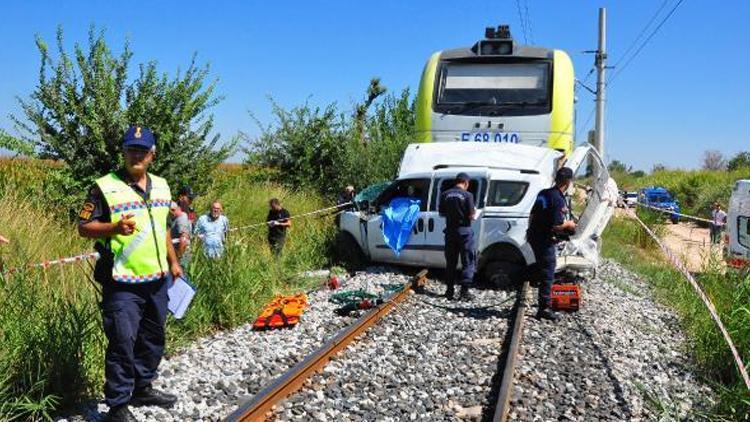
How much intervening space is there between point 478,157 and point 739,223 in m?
4.45

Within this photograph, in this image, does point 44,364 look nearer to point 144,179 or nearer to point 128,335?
point 128,335

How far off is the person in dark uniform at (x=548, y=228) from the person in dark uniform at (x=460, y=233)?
136cm

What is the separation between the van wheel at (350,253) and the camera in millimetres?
12469

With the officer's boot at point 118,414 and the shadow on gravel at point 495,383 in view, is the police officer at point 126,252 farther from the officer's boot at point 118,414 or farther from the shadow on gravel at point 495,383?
the shadow on gravel at point 495,383

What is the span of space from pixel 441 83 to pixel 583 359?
748 cm

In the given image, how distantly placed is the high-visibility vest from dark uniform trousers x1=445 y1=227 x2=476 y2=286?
564 centimetres

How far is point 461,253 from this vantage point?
981 centimetres

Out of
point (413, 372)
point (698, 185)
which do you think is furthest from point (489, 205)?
point (698, 185)

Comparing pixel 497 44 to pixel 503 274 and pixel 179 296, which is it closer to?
pixel 503 274

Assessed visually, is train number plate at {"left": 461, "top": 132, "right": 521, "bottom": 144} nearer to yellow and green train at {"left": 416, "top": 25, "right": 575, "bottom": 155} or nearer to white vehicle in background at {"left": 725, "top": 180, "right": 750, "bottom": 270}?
yellow and green train at {"left": 416, "top": 25, "right": 575, "bottom": 155}

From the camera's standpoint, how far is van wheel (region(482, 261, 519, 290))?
1048cm

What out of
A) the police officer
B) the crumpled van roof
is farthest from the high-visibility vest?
the crumpled van roof

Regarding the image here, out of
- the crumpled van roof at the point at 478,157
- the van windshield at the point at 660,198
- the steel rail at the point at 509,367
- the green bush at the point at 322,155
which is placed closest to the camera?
the steel rail at the point at 509,367

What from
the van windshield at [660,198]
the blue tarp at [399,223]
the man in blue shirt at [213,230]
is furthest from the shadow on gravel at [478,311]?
the van windshield at [660,198]
